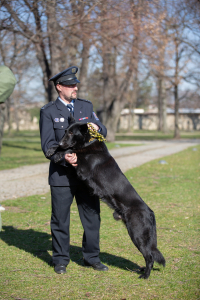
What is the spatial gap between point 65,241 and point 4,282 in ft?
2.72

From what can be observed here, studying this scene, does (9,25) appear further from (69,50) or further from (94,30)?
(69,50)

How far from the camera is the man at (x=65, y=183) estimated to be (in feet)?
12.7

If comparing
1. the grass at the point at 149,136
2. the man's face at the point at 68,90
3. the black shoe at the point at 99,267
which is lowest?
the black shoe at the point at 99,267

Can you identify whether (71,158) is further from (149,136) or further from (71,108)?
(149,136)

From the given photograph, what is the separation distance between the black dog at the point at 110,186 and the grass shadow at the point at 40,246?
2.21 ft

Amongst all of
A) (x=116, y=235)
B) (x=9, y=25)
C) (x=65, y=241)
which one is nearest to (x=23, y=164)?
(x=9, y=25)

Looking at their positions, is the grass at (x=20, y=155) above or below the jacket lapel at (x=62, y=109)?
below

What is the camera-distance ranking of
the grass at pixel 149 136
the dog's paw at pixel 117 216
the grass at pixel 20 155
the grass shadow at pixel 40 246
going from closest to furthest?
the dog's paw at pixel 117 216
the grass shadow at pixel 40 246
the grass at pixel 20 155
the grass at pixel 149 136

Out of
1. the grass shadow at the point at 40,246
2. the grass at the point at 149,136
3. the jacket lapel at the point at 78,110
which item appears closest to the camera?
the jacket lapel at the point at 78,110

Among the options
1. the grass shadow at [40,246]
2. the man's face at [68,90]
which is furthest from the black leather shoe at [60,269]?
the man's face at [68,90]

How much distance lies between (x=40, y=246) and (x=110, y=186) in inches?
77.7

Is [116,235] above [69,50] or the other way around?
the other way around

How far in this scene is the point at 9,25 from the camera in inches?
412

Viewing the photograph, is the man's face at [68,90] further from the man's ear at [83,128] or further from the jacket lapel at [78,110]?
the man's ear at [83,128]
